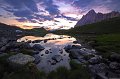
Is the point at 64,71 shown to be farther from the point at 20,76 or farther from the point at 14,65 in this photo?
the point at 14,65

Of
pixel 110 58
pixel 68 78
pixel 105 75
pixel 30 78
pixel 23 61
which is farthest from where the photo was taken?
pixel 110 58

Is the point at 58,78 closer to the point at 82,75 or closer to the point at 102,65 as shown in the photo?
the point at 82,75

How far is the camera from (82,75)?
34438mm

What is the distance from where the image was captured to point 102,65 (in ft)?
177

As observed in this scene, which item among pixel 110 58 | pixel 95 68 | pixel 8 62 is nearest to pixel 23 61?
pixel 8 62

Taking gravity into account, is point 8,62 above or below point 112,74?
above

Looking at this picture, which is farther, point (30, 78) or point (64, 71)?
point (64, 71)

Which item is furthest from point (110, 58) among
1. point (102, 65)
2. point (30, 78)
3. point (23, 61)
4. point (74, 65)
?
point (30, 78)

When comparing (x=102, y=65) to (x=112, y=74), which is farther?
(x=102, y=65)

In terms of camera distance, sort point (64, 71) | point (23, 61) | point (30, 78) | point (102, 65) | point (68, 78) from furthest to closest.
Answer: point (102, 65) → point (23, 61) → point (64, 71) → point (68, 78) → point (30, 78)

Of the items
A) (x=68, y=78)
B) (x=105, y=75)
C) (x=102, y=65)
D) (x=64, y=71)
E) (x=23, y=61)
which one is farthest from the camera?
(x=102, y=65)

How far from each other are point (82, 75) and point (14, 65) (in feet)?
59.6

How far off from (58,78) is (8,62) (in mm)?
19736

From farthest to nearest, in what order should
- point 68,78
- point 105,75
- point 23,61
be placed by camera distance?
point 23,61 < point 105,75 < point 68,78
